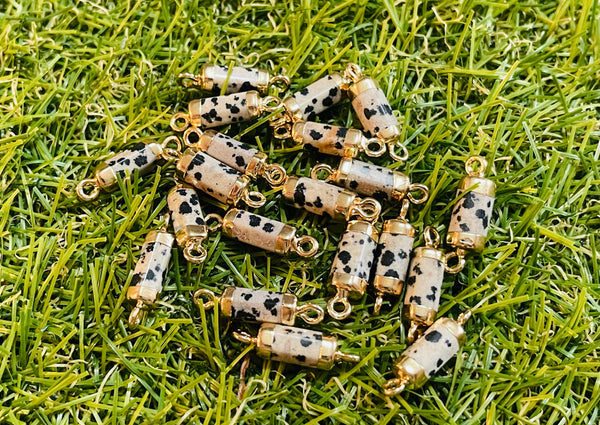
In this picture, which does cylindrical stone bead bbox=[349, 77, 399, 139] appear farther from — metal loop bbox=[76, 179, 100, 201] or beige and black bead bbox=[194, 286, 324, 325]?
metal loop bbox=[76, 179, 100, 201]

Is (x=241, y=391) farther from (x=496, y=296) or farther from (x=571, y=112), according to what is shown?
(x=571, y=112)

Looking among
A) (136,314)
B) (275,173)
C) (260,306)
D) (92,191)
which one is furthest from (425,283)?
(92,191)

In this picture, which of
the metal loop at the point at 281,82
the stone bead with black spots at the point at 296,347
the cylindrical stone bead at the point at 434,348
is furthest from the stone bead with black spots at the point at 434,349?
the metal loop at the point at 281,82

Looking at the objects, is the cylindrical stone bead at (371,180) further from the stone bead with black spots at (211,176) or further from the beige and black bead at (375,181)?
the stone bead with black spots at (211,176)

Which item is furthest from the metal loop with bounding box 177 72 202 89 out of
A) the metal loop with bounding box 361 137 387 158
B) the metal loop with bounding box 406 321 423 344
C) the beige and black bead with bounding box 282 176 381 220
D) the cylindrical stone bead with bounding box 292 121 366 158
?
the metal loop with bounding box 406 321 423 344

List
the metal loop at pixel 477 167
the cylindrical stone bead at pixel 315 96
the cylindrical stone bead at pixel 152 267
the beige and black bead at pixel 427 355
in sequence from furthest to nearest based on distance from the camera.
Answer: the cylindrical stone bead at pixel 315 96, the metal loop at pixel 477 167, the cylindrical stone bead at pixel 152 267, the beige and black bead at pixel 427 355

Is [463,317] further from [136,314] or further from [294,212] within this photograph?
[136,314]
